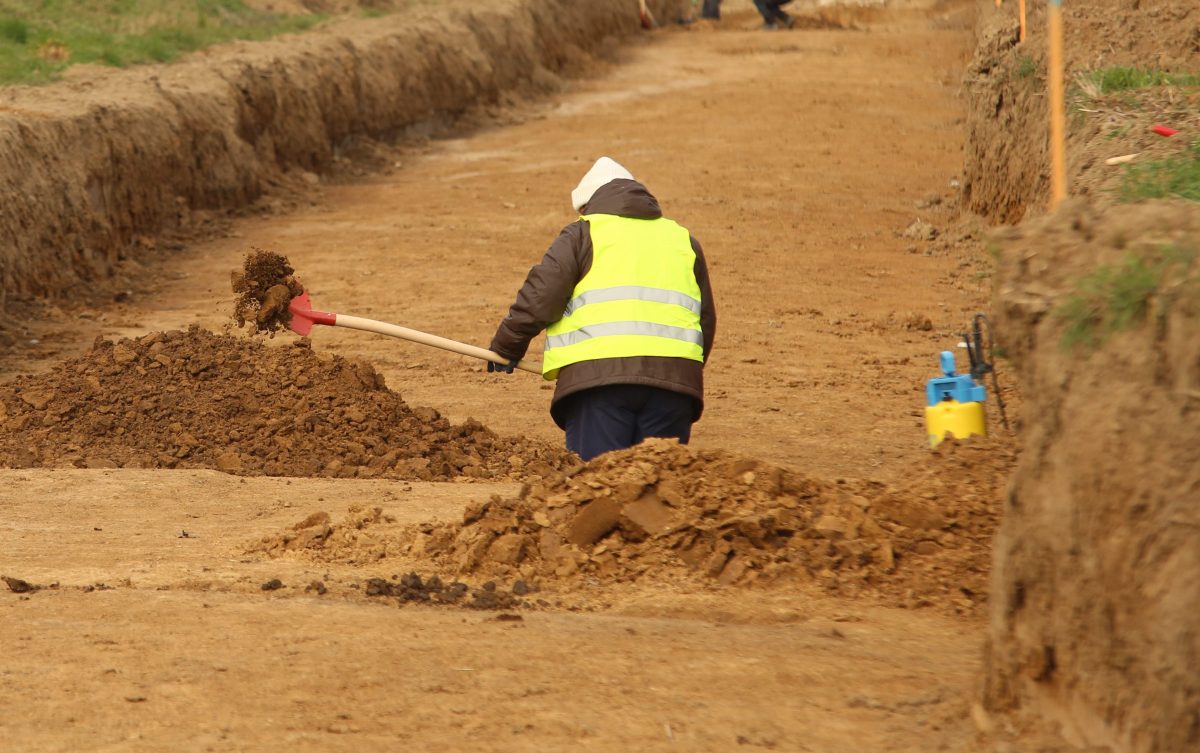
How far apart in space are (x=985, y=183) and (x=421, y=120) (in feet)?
27.4

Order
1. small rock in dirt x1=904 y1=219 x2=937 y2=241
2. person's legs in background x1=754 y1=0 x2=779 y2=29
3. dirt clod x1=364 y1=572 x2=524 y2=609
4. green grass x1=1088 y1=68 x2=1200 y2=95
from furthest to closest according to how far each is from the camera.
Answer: person's legs in background x1=754 y1=0 x2=779 y2=29 → small rock in dirt x1=904 y1=219 x2=937 y2=241 → green grass x1=1088 y1=68 x2=1200 y2=95 → dirt clod x1=364 y1=572 x2=524 y2=609

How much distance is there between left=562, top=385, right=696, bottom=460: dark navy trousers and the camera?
22.0 feet

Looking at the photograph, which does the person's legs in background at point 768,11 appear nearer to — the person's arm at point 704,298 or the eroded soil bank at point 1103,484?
the person's arm at point 704,298

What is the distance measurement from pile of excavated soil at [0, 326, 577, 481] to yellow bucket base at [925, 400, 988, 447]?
6.83 feet

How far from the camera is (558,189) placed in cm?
1645

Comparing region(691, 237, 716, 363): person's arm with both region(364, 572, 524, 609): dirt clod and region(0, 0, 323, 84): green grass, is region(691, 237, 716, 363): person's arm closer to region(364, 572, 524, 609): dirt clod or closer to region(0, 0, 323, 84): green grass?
region(364, 572, 524, 609): dirt clod

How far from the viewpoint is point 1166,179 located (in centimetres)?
598

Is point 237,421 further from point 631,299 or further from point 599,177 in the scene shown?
point 631,299

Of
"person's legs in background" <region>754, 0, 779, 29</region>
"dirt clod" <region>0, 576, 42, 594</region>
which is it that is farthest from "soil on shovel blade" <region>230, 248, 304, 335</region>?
"person's legs in background" <region>754, 0, 779, 29</region>

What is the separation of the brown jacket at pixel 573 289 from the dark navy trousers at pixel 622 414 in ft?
0.29

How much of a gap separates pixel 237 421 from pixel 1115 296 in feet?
19.3

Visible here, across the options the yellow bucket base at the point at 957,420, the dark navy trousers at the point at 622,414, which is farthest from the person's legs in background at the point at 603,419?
the yellow bucket base at the point at 957,420

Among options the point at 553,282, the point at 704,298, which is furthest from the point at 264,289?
the point at 704,298

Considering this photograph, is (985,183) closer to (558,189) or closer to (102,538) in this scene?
(558,189)
